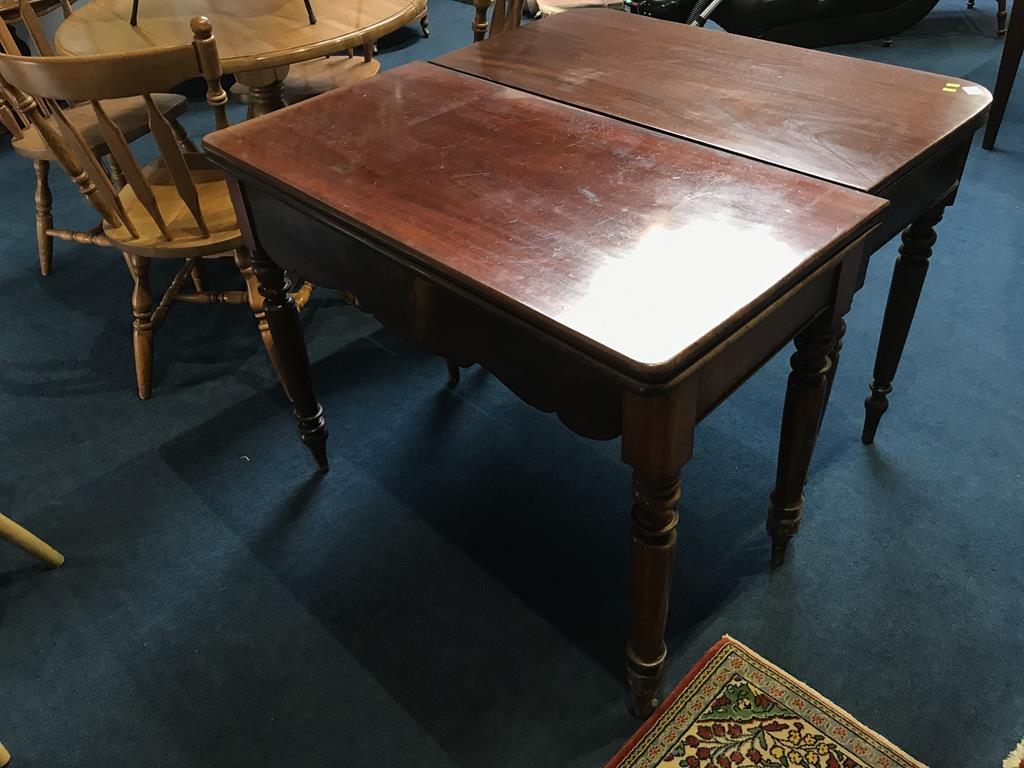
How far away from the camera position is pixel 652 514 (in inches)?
41.3

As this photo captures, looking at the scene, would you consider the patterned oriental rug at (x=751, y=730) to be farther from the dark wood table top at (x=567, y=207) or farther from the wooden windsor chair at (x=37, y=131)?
the wooden windsor chair at (x=37, y=131)

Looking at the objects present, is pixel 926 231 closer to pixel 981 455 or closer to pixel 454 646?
pixel 981 455

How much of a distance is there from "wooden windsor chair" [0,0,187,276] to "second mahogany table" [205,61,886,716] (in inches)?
41.9

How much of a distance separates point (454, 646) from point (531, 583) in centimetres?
19

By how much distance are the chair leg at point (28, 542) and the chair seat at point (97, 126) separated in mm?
1041

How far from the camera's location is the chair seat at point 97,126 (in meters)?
2.16

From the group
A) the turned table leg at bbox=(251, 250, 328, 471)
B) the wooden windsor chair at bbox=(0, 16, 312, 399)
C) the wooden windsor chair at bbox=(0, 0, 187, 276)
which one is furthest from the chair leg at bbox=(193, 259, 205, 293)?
the turned table leg at bbox=(251, 250, 328, 471)

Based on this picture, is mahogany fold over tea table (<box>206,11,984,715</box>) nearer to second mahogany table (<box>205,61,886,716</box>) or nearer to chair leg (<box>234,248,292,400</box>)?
second mahogany table (<box>205,61,886,716</box>)

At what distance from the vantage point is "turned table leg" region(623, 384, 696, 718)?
912 millimetres

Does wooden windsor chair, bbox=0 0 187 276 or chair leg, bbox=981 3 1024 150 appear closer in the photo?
wooden windsor chair, bbox=0 0 187 276

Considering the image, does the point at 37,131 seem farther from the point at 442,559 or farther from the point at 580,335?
the point at 580,335

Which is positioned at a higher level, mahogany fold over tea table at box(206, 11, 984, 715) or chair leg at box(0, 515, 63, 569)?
mahogany fold over tea table at box(206, 11, 984, 715)

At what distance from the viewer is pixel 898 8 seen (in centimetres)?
350

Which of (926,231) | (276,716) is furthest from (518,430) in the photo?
(926,231)
